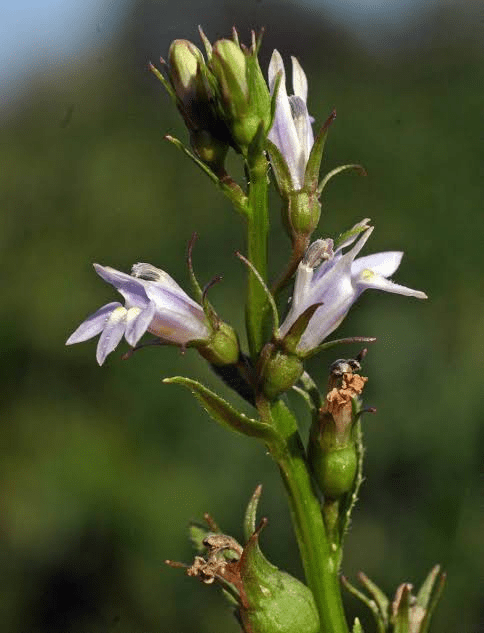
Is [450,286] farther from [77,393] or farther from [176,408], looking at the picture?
[77,393]

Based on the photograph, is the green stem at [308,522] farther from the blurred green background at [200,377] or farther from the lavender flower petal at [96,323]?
the blurred green background at [200,377]

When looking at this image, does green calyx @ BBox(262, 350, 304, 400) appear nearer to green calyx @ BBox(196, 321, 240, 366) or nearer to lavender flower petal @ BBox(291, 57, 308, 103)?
green calyx @ BBox(196, 321, 240, 366)

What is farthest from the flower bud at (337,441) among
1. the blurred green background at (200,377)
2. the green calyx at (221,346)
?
the blurred green background at (200,377)

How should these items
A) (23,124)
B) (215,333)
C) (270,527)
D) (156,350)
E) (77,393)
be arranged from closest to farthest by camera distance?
(215,333), (270,527), (156,350), (77,393), (23,124)

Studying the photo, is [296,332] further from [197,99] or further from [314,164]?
[197,99]

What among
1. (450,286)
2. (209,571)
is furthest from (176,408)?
(209,571)

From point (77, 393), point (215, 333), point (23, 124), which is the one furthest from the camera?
point (23, 124)

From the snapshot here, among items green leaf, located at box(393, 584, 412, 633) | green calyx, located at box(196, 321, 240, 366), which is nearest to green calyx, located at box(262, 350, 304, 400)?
green calyx, located at box(196, 321, 240, 366)
